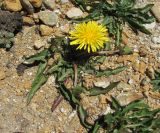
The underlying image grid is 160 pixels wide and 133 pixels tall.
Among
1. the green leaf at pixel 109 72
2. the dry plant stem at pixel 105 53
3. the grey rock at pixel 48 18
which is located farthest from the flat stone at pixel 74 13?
the green leaf at pixel 109 72

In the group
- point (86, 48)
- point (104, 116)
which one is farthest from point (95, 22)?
point (104, 116)

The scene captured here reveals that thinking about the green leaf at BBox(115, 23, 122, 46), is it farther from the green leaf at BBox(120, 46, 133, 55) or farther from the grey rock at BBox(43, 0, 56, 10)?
the grey rock at BBox(43, 0, 56, 10)

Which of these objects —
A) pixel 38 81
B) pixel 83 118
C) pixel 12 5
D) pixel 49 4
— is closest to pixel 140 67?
pixel 83 118

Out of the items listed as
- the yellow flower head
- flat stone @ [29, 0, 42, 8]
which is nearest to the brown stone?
the yellow flower head

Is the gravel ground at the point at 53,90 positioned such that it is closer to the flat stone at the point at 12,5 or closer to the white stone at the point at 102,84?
the white stone at the point at 102,84

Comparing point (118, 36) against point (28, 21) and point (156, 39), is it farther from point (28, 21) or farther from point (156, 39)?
point (28, 21)
